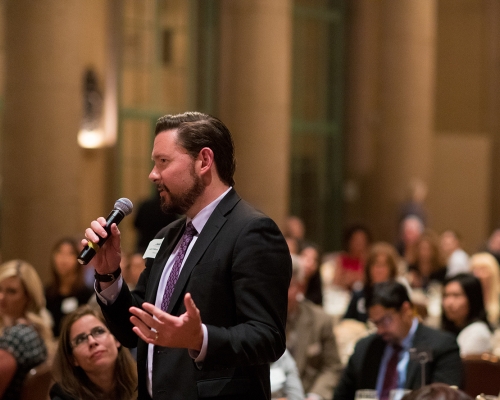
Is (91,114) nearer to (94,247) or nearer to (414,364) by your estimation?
(414,364)

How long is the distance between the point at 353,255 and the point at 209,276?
7.99 meters

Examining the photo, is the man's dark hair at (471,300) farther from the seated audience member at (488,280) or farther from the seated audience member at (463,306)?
the seated audience member at (488,280)

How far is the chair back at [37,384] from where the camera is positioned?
4.32m

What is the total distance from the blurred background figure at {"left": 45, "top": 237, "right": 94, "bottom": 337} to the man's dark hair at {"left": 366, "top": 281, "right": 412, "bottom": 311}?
9.86 feet

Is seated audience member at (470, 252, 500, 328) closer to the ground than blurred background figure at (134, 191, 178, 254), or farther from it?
closer to the ground

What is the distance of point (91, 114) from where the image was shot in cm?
1361

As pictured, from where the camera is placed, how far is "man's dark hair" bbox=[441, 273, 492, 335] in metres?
6.17

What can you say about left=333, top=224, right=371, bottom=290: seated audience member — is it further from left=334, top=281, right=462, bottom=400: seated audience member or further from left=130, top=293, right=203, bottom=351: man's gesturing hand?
left=130, top=293, right=203, bottom=351: man's gesturing hand

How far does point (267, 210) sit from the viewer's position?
40.2 feet

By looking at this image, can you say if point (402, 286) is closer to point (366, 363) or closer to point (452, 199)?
point (366, 363)

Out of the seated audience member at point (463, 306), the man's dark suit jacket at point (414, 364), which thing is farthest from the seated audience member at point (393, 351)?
the seated audience member at point (463, 306)

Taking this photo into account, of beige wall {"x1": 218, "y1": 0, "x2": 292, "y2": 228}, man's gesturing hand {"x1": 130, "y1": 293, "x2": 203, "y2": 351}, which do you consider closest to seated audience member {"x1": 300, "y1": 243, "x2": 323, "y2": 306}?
beige wall {"x1": 218, "y1": 0, "x2": 292, "y2": 228}

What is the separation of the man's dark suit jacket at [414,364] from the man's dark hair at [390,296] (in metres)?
0.19

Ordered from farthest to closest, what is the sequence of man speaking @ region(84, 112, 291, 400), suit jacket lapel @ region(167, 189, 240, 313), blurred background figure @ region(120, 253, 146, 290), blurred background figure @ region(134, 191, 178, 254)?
blurred background figure @ region(134, 191, 178, 254)
blurred background figure @ region(120, 253, 146, 290)
suit jacket lapel @ region(167, 189, 240, 313)
man speaking @ region(84, 112, 291, 400)
